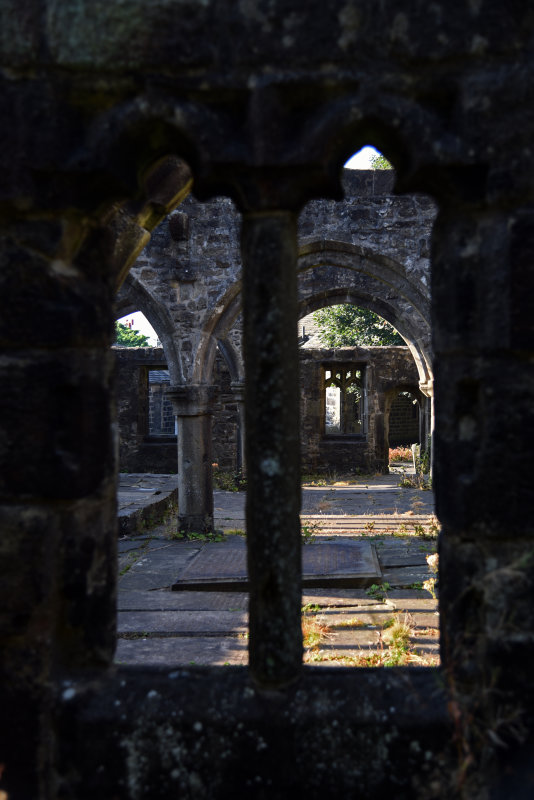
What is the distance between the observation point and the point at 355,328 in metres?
20.5

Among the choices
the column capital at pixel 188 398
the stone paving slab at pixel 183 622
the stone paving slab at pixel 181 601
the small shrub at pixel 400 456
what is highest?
the column capital at pixel 188 398

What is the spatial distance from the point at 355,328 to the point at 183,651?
17.6 m

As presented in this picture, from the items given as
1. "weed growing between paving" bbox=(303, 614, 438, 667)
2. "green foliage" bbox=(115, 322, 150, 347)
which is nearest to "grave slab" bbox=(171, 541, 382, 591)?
"weed growing between paving" bbox=(303, 614, 438, 667)

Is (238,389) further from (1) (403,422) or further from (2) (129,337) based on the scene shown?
(2) (129,337)

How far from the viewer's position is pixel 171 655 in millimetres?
3711

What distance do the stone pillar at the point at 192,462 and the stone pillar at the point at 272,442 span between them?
230 inches

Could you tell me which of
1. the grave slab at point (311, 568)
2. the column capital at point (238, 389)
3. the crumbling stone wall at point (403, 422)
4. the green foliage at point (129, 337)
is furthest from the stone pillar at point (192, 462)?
the green foliage at point (129, 337)

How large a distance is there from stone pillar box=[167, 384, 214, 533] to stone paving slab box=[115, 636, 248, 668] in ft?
11.0

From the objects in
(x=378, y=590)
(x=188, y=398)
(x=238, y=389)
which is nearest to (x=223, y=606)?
(x=378, y=590)

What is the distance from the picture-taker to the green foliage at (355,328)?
66.0 ft

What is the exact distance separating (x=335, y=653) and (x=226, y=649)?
26.6 inches

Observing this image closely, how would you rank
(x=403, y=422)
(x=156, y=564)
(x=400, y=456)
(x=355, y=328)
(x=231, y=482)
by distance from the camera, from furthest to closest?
(x=403, y=422) < (x=355, y=328) < (x=400, y=456) < (x=231, y=482) < (x=156, y=564)

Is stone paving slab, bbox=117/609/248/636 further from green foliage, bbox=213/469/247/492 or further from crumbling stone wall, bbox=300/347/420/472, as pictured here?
crumbling stone wall, bbox=300/347/420/472

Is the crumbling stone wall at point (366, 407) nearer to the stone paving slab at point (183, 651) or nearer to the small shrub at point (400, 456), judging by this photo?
the small shrub at point (400, 456)
